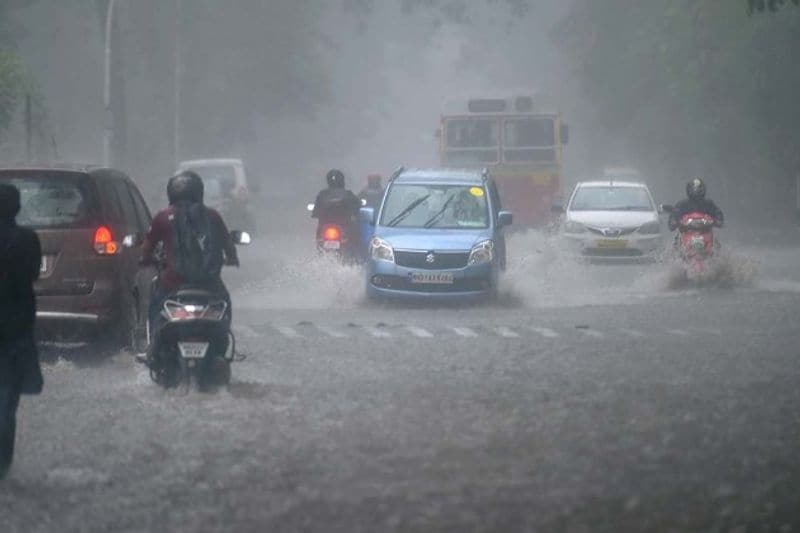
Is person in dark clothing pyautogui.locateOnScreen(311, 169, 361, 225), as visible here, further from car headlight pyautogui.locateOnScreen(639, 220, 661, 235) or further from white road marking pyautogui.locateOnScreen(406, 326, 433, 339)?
car headlight pyautogui.locateOnScreen(639, 220, 661, 235)

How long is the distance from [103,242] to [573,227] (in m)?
16.7

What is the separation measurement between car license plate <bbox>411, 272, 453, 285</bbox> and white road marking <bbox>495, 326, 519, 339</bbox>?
3.24 m

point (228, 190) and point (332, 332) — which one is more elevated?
point (228, 190)

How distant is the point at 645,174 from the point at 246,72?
17026mm

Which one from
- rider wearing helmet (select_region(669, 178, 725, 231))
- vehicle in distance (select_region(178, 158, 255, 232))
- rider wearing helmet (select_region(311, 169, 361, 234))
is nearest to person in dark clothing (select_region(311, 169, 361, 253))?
rider wearing helmet (select_region(311, 169, 361, 234))

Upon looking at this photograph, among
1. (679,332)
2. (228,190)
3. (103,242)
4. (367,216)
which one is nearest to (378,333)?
(679,332)

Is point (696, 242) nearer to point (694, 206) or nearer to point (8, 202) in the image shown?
point (694, 206)

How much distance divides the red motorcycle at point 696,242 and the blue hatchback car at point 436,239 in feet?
9.69

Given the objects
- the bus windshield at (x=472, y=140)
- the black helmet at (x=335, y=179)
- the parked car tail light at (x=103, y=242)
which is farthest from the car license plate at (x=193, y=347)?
the bus windshield at (x=472, y=140)

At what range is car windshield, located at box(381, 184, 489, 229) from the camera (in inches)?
991

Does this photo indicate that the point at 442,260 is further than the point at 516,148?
No

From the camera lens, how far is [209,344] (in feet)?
44.7

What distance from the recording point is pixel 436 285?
24094mm

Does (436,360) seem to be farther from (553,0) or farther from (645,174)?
(553,0)
